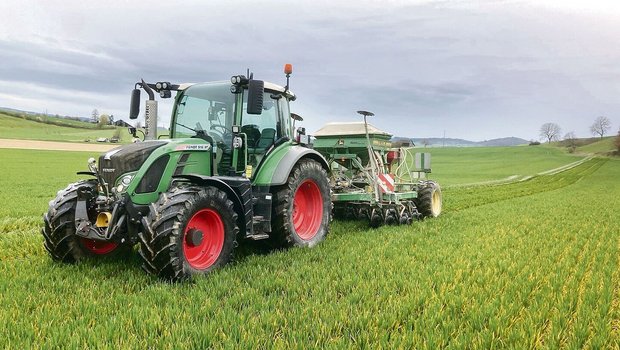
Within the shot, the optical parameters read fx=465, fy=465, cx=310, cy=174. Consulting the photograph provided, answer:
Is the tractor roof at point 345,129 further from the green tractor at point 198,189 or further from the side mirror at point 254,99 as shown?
the side mirror at point 254,99

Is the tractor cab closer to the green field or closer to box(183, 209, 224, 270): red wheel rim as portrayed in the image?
box(183, 209, 224, 270): red wheel rim

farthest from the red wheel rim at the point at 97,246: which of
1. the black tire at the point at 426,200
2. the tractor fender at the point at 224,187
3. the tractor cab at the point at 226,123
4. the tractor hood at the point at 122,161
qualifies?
the black tire at the point at 426,200

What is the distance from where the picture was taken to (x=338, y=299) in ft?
15.2

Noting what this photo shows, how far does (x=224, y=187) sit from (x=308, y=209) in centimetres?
232

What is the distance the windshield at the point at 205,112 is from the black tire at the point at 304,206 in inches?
48.8

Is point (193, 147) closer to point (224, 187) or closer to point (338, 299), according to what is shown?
point (224, 187)

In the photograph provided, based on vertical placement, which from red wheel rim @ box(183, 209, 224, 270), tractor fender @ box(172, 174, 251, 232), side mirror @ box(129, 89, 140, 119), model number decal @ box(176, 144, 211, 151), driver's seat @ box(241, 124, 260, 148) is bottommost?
red wheel rim @ box(183, 209, 224, 270)

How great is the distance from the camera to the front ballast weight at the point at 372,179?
9.52 m

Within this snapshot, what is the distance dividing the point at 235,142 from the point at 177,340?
333 cm

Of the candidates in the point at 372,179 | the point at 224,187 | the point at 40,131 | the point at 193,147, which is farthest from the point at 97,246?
the point at 40,131

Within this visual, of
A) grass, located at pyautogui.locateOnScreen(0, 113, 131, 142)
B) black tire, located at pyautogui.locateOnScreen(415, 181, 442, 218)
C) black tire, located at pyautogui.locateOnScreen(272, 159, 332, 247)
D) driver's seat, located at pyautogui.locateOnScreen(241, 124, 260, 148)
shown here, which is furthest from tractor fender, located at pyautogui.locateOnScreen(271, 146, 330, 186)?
grass, located at pyautogui.locateOnScreen(0, 113, 131, 142)

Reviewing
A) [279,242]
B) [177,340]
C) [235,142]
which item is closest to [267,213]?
[279,242]

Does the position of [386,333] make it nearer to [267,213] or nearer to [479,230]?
[267,213]

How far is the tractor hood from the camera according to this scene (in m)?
5.68
